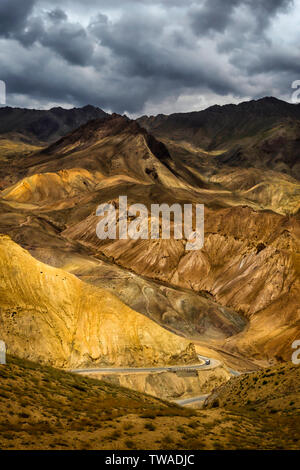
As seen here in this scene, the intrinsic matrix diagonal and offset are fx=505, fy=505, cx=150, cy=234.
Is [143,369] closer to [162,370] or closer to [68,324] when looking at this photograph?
[162,370]

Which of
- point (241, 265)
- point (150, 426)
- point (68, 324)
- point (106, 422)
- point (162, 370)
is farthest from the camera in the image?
point (241, 265)

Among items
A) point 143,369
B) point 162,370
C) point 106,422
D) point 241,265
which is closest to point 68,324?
point 143,369

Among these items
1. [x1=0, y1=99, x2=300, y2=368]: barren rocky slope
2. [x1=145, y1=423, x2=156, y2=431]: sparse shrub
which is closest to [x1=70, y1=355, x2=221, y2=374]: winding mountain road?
[x1=0, y1=99, x2=300, y2=368]: barren rocky slope

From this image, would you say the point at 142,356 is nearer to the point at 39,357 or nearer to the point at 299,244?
the point at 39,357

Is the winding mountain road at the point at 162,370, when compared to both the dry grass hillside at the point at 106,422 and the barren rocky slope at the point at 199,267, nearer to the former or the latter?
the dry grass hillside at the point at 106,422

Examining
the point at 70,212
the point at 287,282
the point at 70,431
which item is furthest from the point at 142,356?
the point at 70,212

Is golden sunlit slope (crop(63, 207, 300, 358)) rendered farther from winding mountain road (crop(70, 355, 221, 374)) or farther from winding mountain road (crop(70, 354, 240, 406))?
winding mountain road (crop(70, 354, 240, 406))
